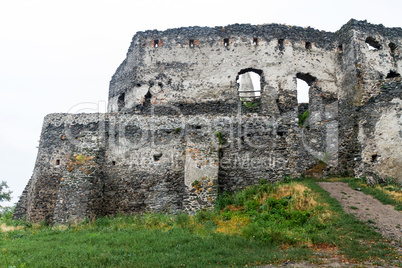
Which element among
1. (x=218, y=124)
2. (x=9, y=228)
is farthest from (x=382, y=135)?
(x=9, y=228)

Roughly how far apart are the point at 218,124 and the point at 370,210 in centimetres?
674

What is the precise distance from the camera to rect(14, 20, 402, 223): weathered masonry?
14.6m

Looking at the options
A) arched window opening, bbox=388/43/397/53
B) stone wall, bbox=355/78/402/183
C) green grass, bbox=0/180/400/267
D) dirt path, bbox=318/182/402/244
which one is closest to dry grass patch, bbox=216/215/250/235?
green grass, bbox=0/180/400/267

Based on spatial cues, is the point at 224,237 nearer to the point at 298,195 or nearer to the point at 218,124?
the point at 298,195

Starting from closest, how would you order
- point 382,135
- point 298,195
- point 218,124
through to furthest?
point 298,195 < point 218,124 < point 382,135

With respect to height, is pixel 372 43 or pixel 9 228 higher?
pixel 372 43

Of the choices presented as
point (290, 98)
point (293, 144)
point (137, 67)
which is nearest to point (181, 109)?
point (137, 67)

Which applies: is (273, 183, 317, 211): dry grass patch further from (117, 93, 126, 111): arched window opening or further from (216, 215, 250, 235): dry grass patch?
(117, 93, 126, 111): arched window opening

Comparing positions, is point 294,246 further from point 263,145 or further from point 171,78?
point 171,78

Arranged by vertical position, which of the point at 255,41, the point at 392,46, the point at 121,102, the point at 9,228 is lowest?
the point at 9,228

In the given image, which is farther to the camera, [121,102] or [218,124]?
[121,102]

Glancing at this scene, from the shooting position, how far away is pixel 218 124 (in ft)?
50.0

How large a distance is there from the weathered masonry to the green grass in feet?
4.29

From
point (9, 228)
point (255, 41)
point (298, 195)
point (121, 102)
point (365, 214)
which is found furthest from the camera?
point (121, 102)
